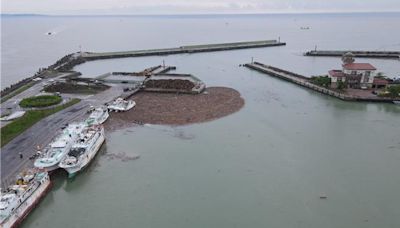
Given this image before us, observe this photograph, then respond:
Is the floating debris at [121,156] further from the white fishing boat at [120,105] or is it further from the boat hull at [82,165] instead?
the white fishing boat at [120,105]

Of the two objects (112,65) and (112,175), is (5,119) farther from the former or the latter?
(112,65)

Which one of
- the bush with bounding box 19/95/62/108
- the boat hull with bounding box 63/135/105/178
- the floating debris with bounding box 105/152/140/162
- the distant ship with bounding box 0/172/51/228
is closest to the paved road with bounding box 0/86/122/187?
the distant ship with bounding box 0/172/51/228

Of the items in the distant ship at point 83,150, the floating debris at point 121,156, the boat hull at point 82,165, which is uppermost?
the distant ship at point 83,150

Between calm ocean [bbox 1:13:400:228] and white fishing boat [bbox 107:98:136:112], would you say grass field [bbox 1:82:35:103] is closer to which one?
white fishing boat [bbox 107:98:136:112]

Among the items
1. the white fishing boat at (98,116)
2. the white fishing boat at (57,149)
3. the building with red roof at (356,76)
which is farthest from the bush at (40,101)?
the building with red roof at (356,76)

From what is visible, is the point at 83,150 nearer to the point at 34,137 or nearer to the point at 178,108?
the point at 34,137

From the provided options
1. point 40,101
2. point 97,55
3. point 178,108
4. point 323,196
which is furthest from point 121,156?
point 97,55
